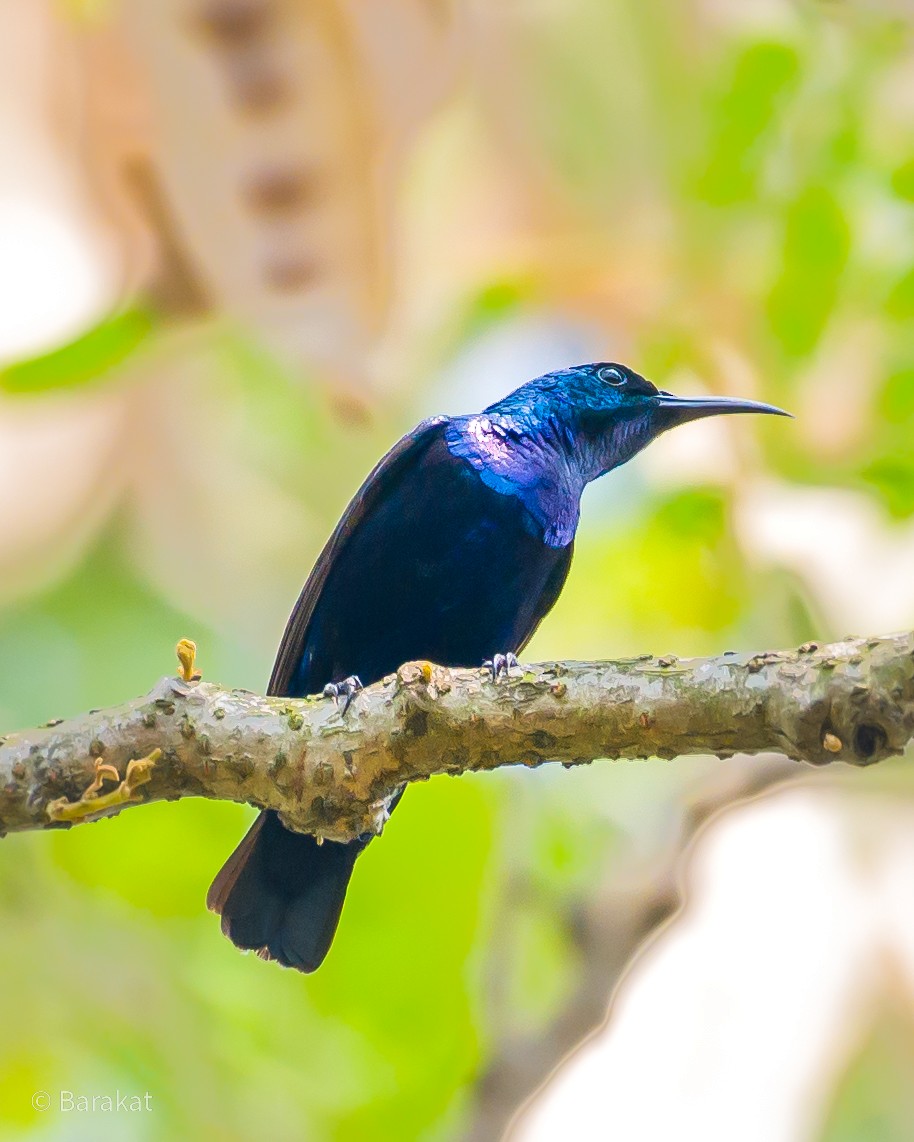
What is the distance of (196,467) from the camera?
6973 mm

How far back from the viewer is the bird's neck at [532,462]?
4.63m

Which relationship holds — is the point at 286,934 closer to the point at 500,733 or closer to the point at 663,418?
the point at 500,733

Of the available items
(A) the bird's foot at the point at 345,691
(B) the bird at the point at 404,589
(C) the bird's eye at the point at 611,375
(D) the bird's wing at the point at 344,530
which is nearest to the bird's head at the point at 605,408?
(C) the bird's eye at the point at 611,375

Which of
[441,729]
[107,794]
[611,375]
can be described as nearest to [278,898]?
[107,794]

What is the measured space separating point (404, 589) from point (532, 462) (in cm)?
67

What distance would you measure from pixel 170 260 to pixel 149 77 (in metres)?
0.91

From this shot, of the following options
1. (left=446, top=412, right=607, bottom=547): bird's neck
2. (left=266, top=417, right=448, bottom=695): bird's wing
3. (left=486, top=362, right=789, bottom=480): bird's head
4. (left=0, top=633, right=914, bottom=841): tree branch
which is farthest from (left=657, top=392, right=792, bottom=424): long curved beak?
(left=0, top=633, right=914, bottom=841): tree branch

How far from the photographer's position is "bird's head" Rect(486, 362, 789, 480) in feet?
16.6

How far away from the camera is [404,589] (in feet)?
15.0

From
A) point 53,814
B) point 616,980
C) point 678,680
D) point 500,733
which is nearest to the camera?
point 678,680

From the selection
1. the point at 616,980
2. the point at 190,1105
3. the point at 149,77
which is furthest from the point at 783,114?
the point at 190,1105

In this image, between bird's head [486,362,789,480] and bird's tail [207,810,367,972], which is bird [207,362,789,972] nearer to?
bird's tail [207,810,367,972]

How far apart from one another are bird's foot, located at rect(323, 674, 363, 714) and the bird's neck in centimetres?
109

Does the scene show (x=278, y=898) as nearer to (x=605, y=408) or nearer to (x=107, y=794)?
(x=107, y=794)
